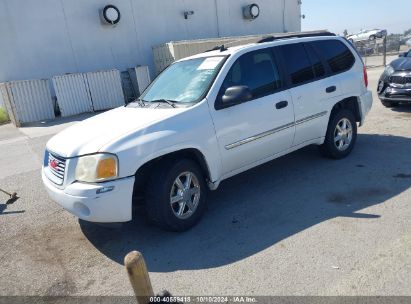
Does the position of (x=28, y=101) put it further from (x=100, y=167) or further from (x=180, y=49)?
(x=100, y=167)

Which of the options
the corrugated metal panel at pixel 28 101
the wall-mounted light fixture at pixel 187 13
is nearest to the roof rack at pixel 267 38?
the corrugated metal panel at pixel 28 101

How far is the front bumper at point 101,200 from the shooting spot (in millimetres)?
3367

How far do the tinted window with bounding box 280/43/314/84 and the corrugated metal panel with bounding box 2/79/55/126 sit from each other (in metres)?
11.3

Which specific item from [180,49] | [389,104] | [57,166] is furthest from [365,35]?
[57,166]

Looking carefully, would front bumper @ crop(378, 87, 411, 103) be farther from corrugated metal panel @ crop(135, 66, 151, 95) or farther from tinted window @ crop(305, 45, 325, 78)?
corrugated metal panel @ crop(135, 66, 151, 95)

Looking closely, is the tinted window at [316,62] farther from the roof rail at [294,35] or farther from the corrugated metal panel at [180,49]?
the corrugated metal panel at [180,49]

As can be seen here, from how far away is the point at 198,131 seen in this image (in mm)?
3846

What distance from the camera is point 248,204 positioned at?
175 inches

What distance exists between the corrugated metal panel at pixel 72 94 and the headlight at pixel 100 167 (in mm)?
11446

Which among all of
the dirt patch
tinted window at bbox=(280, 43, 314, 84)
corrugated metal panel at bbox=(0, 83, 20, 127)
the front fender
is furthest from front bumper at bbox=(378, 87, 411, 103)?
corrugated metal panel at bbox=(0, 83, 20, 127)

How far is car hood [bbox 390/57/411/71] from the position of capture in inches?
320

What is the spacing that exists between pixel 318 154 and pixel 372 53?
2630cm

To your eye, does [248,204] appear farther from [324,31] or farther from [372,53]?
[372,53]

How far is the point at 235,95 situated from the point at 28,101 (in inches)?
463
